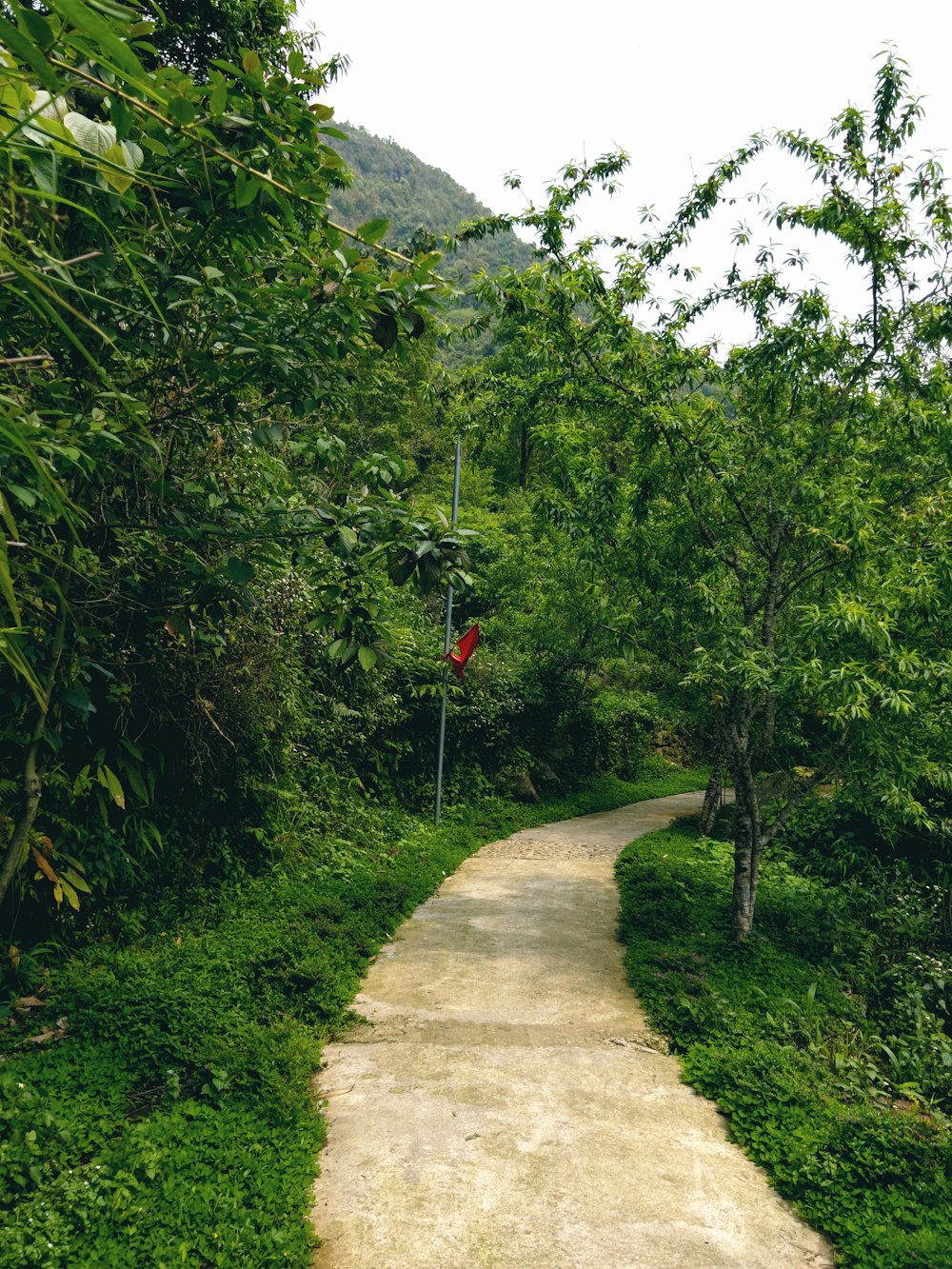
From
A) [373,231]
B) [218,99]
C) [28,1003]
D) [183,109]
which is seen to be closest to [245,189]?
[183,109]

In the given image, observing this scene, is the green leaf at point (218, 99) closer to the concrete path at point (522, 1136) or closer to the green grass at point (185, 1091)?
the green grass at point (185, 1091)

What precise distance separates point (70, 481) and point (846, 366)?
5.90 m

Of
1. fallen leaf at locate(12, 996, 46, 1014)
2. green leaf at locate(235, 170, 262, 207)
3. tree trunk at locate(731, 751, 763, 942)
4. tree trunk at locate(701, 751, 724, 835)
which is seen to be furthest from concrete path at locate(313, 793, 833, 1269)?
tree trunk at locate(701, 751, 724, 835)

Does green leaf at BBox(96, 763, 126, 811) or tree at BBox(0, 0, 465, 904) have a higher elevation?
tree at BBox(0, 0, 465, 904)

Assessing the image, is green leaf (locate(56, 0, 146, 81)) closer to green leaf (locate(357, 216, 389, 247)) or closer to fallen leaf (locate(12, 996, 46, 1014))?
green leaf (locate(357, 216, 389, 247))

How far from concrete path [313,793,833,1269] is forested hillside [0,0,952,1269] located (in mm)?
220

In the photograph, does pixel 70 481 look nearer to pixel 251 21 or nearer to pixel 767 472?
pixel 767 472

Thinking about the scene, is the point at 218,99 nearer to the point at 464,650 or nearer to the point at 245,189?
the point at 245,189

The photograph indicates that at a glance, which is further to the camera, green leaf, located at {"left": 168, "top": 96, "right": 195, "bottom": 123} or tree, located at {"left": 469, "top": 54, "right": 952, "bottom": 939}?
tree, located at {"left": 469, "top": 54, "right": 952, "bottom": 939}

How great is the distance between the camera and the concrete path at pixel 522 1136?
10.1 feet

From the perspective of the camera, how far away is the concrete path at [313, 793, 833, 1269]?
3086 mm

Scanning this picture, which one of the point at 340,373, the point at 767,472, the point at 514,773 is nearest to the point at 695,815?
the point at 514,773

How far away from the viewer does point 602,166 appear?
6469 millimetres

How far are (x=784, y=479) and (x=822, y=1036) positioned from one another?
4.18m
